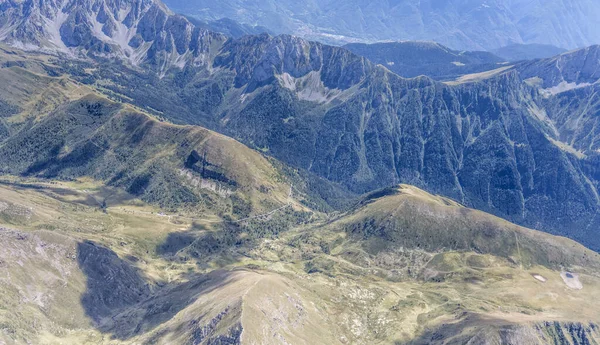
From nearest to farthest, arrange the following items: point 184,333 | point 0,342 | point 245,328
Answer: point 0,342
point 245,328
point 184,333

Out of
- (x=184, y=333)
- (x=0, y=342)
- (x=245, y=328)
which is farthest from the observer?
Answer: (x=184, y=333)

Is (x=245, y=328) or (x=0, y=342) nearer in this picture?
(x=0, y=342)

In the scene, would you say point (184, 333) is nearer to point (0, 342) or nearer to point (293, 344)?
point (293, 344)

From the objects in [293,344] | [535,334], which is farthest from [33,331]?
[535,334]

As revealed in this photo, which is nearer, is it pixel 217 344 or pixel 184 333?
pixel 217 344

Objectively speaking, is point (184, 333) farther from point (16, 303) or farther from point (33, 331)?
point (16, 303)

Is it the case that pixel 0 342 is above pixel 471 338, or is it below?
above

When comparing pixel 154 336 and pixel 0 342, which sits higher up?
pixel 0 342

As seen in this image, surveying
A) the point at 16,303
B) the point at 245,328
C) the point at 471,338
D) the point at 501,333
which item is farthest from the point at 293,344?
the point at 16,303
